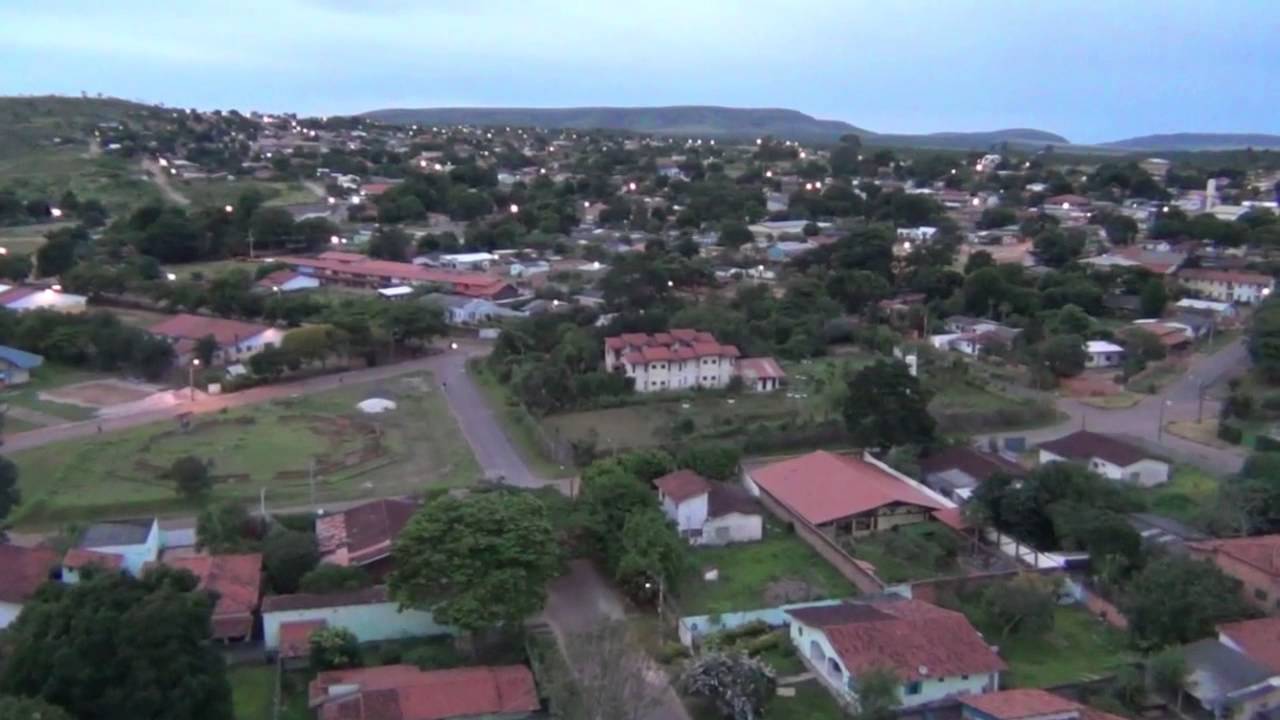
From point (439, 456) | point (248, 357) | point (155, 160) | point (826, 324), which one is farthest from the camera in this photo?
point (155, 160)

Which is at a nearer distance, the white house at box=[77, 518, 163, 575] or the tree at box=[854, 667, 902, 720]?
the tree at box=[854, 667, 902, 720]

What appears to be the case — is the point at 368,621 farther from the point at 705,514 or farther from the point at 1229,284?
the point at 1229,284

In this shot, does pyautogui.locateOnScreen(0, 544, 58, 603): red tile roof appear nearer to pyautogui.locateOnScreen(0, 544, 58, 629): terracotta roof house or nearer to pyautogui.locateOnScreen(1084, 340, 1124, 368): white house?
pyautogui.locateOnScreen(0, 544, 58, 629): terracotta roof house

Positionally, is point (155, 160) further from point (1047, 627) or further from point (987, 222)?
point (1047, 627)

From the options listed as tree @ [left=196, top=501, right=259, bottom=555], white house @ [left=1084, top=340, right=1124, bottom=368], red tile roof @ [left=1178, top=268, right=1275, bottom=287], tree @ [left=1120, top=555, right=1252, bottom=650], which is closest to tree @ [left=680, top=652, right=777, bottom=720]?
tree @ [left=1120, top=555, right=1252, bottom=650]

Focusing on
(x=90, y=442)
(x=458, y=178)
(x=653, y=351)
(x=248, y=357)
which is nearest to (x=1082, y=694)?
(x=653, y=351)

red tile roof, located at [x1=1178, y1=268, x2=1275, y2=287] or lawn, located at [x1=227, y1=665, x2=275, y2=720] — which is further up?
red tile roof, located at [x1=1178, y1=268, x2=1275, y2=287]
